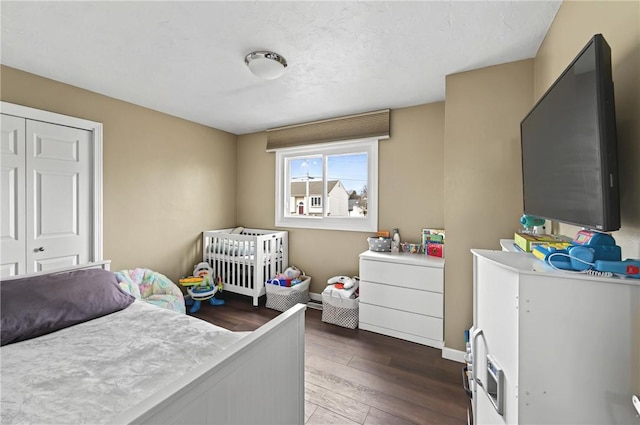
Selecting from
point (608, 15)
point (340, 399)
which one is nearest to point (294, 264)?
point (340, 399)

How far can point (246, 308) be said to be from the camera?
3.29 metres

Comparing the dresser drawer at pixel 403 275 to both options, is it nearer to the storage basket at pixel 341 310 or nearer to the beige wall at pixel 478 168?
the beige wall at pixel 478 168

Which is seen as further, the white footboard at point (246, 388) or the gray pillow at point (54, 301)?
the gray pillow at point (54, 301)

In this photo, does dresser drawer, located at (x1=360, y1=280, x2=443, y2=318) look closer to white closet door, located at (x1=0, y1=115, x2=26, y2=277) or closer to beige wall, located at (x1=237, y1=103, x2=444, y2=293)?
beige wall, located at (x1=237, y1=103, x2=444, y2=293)

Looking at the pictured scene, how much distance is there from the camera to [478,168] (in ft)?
6.73

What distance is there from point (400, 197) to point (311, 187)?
1.27m

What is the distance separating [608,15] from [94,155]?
3710mm

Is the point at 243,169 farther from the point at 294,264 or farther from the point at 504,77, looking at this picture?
the point at 504,77

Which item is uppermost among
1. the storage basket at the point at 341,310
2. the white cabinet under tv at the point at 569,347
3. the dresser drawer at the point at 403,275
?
the white cabinet under tv at the point at 569,347

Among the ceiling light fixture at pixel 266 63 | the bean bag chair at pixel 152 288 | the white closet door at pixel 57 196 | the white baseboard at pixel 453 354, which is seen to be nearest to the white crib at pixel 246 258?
the bean bag chair at pixel 152 288

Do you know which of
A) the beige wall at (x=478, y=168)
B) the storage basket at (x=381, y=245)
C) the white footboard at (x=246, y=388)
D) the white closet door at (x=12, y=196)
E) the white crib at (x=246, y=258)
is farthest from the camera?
the white crib at (x=246, y=258)

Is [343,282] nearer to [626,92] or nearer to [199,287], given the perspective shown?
[199,287]

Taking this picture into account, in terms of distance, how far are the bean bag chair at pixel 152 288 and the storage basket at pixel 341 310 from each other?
156 cm

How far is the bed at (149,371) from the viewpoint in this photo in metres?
→ 0.73
